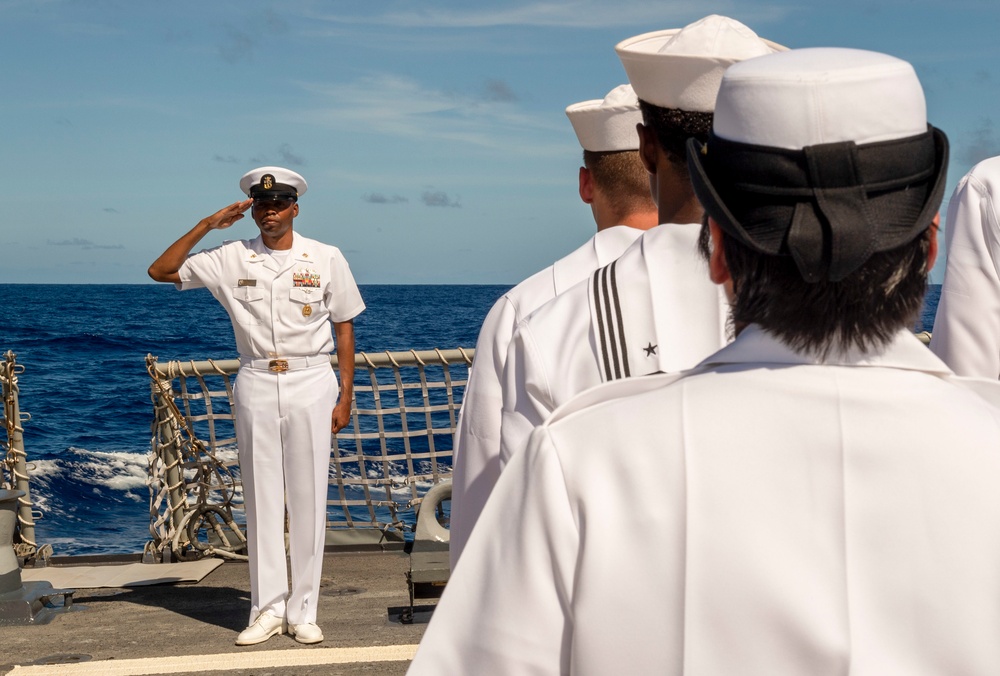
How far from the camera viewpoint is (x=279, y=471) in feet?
16.8

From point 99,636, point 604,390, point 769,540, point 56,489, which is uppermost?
point 604,390

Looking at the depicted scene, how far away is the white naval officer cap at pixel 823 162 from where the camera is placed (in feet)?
3.28

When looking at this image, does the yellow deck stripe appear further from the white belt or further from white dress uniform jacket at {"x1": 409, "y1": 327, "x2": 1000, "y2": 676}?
white dress uniform jacket at {"x1": 409, "y1": 327, "x2": 1000, "y2": 676}

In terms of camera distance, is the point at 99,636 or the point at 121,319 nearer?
the point at 99,636

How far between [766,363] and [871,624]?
0.24 meters

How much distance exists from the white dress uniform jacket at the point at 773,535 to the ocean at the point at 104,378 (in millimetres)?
186

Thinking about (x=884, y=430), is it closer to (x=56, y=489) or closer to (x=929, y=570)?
(x=929, y=570)

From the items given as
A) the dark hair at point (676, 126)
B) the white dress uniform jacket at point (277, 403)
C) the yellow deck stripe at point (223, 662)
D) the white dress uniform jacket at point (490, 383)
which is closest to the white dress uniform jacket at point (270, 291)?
the white dress uniform jacket at point (277, 403)

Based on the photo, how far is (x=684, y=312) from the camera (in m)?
1.60

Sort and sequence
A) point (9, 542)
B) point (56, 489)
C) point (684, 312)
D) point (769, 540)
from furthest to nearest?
point (56, 489) < point (9, 542) < point (684, 312) < point (769, 540)

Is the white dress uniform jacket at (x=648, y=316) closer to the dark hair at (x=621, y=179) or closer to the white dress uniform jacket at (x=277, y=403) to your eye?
the dark hair at (x=621, y=179)

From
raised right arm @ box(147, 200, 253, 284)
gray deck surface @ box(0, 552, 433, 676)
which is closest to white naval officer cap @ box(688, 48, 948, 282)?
gray deck surface @ box(0, 552, 433, 676)

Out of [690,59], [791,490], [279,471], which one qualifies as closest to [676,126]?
[690,59]

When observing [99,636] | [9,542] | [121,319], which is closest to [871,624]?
[99,636]
